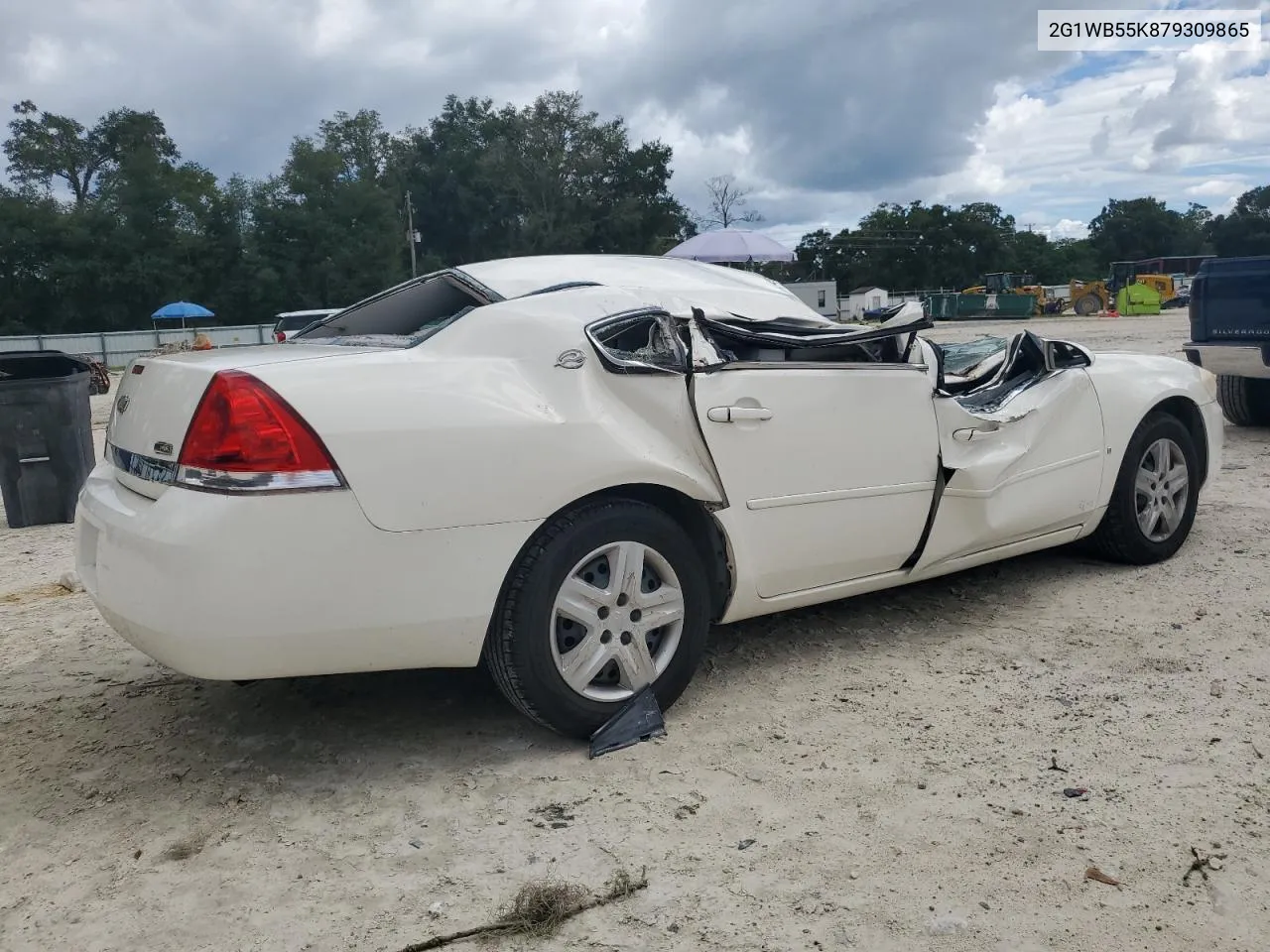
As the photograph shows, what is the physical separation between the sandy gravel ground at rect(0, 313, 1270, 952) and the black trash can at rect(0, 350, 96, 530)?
3572 millimetres

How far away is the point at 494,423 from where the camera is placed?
2.80 metres

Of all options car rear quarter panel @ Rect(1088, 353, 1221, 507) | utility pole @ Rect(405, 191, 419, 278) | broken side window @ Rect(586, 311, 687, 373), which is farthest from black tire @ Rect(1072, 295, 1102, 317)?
broken side window @ Rect(586, 311, 687, 373)

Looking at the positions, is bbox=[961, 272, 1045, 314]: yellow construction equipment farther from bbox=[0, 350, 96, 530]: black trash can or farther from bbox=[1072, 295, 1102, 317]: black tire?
bbox=[0, 350, 96, 530]: black trash can

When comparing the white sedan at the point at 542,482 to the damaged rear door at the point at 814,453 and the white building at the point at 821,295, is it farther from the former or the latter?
the white building at the point at 821,295

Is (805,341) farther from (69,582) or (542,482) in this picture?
(69,582)

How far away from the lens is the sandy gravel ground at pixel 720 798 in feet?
7.32

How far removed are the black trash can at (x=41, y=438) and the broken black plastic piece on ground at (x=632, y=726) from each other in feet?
18.9

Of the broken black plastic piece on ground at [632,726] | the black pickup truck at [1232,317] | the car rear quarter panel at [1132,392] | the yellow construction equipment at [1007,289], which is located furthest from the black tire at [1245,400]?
the yellow construction equipment at [1007,289]

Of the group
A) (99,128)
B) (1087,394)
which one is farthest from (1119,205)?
(1087,394)

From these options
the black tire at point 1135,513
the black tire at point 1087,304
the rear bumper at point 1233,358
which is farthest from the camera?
the black tire at point 1087,304

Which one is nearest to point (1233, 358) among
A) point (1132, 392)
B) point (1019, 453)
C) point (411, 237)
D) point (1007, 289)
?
point (1132, 392)

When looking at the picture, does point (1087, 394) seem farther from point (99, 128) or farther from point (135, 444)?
point (99, 128)

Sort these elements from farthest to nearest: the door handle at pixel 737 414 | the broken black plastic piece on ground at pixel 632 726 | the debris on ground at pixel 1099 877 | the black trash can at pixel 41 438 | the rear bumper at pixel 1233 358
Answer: the rear bumper at pixel 1233 358 < the black trash can at pixel 41 438 < the door handle at pixel 737 414 < the broken black plastic piece on ground at pixel 632 726 < the debris on ground at pixel 1099 877

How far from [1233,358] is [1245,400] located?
112 cm
